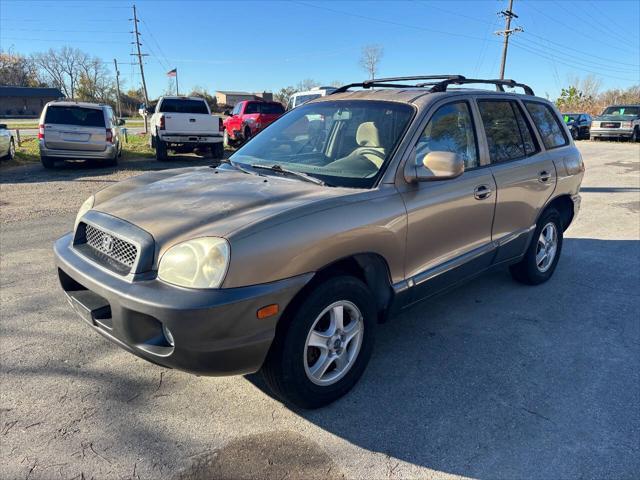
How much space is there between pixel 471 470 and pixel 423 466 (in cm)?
23

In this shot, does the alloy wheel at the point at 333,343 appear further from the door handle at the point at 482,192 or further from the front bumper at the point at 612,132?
the front bumper at the point at 612,132

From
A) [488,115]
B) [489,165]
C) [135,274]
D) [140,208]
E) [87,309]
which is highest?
[488,115]

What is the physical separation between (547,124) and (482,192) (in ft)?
5.54

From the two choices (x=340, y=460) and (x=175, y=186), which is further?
(x=175, y=186)

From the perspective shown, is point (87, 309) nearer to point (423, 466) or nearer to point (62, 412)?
point (62, 412)

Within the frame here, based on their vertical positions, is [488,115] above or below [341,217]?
above

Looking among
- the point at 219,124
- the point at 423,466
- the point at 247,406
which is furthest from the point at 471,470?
the point at 219,124

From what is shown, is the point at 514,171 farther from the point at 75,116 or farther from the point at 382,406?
the point at 75,116

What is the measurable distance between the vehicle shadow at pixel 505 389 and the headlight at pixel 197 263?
1070 millimetres

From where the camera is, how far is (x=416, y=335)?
3.64 metres

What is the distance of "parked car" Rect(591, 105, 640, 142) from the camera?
2483cm

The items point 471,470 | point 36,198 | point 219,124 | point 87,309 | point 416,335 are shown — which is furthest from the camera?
point 219,124

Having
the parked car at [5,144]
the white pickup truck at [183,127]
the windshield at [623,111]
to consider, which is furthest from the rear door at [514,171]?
the windshield at [623,111]

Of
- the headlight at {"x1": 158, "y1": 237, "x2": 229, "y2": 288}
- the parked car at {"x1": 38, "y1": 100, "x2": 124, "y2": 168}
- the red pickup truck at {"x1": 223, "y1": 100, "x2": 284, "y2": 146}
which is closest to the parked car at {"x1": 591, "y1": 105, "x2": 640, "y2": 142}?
the red pickup truck at {"x1": 223, "y1": 100, "x2": 284, "y2": 146}
